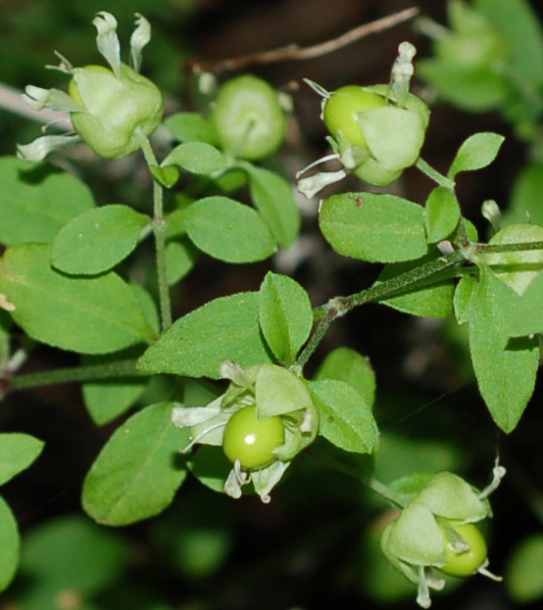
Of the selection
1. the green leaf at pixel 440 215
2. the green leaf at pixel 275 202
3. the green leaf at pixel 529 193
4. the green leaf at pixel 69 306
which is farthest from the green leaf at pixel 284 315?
the green leaf at pixel 529 193

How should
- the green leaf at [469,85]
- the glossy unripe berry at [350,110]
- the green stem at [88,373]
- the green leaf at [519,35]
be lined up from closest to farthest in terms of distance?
the glossy unripe berry at [350,110], the green stem at [88,373], the green leaf at [469,85], the green leaf at [519,35]

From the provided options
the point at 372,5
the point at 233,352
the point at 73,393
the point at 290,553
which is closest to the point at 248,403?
the point at 233,352

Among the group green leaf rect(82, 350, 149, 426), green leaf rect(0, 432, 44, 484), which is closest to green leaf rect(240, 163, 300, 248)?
green leaf rect(82, 350, 149, 426)

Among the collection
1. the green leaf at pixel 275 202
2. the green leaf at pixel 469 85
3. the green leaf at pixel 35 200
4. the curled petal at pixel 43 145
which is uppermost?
the curled petal at pixel 43 145

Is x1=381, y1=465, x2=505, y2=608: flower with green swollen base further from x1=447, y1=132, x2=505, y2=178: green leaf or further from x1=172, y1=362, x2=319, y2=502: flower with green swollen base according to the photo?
x1=447, y1=132, x2=505, y2=178: green leaf

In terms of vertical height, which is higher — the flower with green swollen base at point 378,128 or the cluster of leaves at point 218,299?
the flower with green swollen base at point 378,128

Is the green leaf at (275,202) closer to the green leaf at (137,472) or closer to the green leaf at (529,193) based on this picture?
the green leaf at (137,472)
